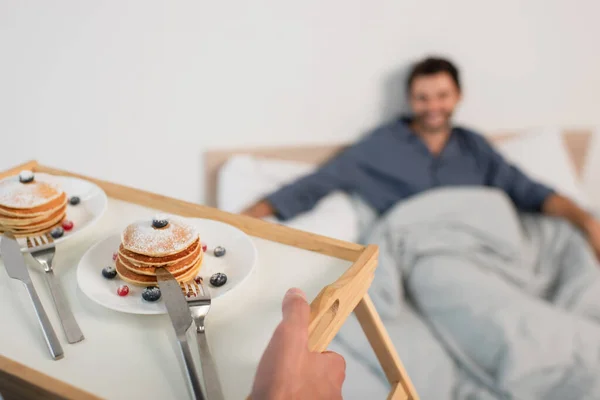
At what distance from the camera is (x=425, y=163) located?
69.5 inches

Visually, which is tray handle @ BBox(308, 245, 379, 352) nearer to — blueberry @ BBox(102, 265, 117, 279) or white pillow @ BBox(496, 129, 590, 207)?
blueberry @ BBox(102, 265, 117, 279)

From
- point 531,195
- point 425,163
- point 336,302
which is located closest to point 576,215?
point 531,195

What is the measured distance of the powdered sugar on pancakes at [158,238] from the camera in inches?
26.5

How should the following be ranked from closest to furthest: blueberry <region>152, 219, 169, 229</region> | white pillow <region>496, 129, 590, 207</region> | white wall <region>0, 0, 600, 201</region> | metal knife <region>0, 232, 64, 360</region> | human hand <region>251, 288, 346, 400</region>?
human hand <region>251, 288, 346, 400</region>
metal knife <region>0, 232, 64, 360</region>
blueberry <region>152, 219, 169, 229</region>
white wall <region>0, 0, 600, 201</region>
white pillow <region>496, 129, 590, 207</region>

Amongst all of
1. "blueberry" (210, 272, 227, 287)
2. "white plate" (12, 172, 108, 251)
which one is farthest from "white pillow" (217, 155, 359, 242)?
"blueberry" (210, 272, 227, 287)

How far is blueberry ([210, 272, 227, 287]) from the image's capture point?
2.30ft

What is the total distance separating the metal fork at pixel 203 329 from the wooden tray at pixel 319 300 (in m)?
0.12

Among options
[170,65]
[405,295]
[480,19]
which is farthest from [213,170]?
[480,19]

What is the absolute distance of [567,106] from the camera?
200cm

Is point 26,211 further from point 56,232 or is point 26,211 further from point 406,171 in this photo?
point 406,171

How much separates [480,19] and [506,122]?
16.3 inches

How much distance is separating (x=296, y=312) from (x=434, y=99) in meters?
1.30

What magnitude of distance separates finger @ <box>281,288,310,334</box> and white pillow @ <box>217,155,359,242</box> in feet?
3.16

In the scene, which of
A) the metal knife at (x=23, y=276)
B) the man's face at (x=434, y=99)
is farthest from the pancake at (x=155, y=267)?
the man's face at (x=434, y=99)
